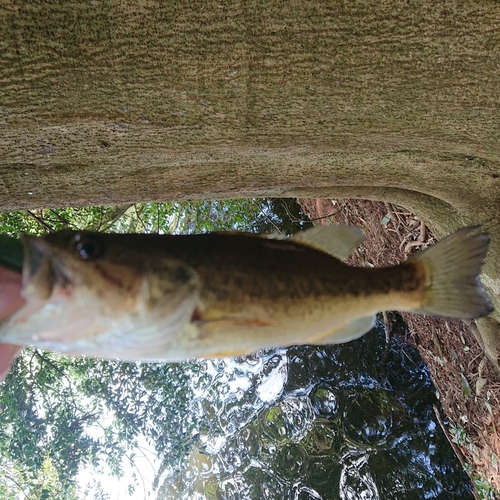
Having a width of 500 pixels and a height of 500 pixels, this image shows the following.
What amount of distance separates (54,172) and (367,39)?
46.3 inches

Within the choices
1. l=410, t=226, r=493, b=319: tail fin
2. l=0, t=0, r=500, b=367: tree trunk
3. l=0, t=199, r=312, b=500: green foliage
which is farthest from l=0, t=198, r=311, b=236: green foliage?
l=410, t=226, r=493, b=319: tail fin

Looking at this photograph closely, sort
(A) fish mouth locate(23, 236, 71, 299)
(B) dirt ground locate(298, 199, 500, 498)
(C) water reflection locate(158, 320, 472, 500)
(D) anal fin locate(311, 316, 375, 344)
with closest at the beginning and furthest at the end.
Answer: (A) fish mouth locate(23, 236, 71, 299), (D) anal fin locate(311, 316, 375, 344), (B) dirt ground locate(298, 199, 500, 498), (C) water reflection locate(158, 320, 472, 500)

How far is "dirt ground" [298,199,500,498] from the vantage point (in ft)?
11.5

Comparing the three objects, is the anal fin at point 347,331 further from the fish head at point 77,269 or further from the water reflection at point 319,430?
the water reflection at point 319,430

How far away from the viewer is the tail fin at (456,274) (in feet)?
3.88

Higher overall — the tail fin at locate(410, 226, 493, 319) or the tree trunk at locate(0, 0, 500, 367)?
the tree trunk at locate(0, 0, 500, 367)

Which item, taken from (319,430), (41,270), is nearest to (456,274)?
(41,270)

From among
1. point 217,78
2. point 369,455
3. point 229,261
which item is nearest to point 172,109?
point 217,78

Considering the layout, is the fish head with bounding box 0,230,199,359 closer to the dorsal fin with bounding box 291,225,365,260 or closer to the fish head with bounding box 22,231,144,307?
the fish head with bounding box 22,231,144,307

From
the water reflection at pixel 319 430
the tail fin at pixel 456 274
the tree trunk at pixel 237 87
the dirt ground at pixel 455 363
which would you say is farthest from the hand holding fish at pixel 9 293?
the water reflection at pixel 319 430

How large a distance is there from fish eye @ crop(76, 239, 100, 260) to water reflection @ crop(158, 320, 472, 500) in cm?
501

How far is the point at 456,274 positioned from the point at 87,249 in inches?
32.6

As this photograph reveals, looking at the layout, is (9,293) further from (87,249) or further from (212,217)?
(212,217)

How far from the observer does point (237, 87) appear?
145 centimetres
